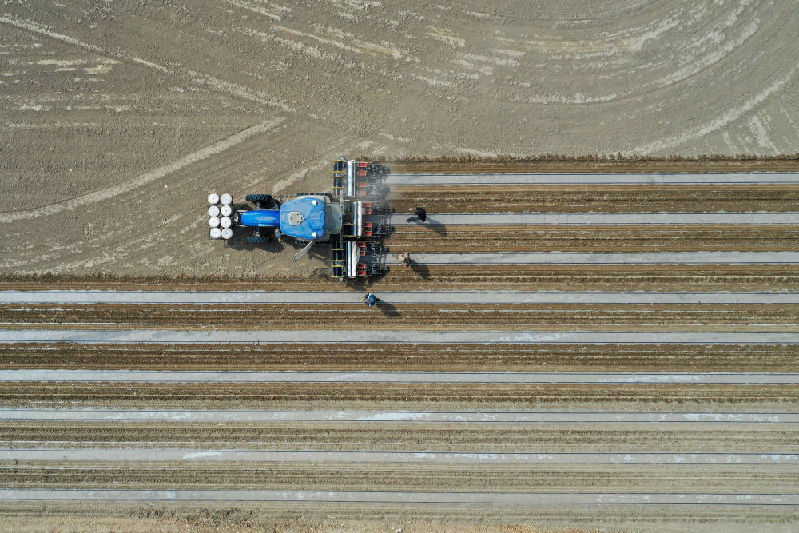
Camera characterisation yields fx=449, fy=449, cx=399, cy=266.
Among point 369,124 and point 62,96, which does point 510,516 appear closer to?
point 369,124

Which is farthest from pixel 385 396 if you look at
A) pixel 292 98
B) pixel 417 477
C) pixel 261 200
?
pixel 292 98

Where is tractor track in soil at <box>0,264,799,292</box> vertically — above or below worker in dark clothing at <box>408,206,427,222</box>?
below

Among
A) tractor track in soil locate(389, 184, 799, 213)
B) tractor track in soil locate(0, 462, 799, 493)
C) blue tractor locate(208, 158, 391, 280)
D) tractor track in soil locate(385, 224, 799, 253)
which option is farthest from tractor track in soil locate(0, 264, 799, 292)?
tractor track in soil locate(0, 462, 799, 493)

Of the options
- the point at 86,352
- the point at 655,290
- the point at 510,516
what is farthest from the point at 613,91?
the point at 86,352

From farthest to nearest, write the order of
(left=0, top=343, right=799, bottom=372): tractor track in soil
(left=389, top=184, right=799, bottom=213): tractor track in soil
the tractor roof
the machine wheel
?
(left=0, top=343, right=799, bottom=372): tractor track in soil
(left=389, top=184, right=799, bottom=213): tractor track in soil
the machine wheel
the tractor roof

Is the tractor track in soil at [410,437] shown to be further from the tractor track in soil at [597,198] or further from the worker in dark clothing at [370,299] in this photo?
the tractor track in soil at [597,198]

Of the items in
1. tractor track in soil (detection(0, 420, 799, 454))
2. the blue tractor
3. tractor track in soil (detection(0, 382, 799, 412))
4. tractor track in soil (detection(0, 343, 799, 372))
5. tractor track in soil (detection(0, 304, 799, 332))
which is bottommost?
tractor track in soil (detection(0, 420, 799, 454))

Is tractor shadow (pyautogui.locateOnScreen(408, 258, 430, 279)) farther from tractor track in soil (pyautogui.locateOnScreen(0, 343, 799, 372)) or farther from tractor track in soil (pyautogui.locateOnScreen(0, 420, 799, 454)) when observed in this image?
tractor track in soil (pyautogui.locateOnScreen(0, 420, 799, 454))
